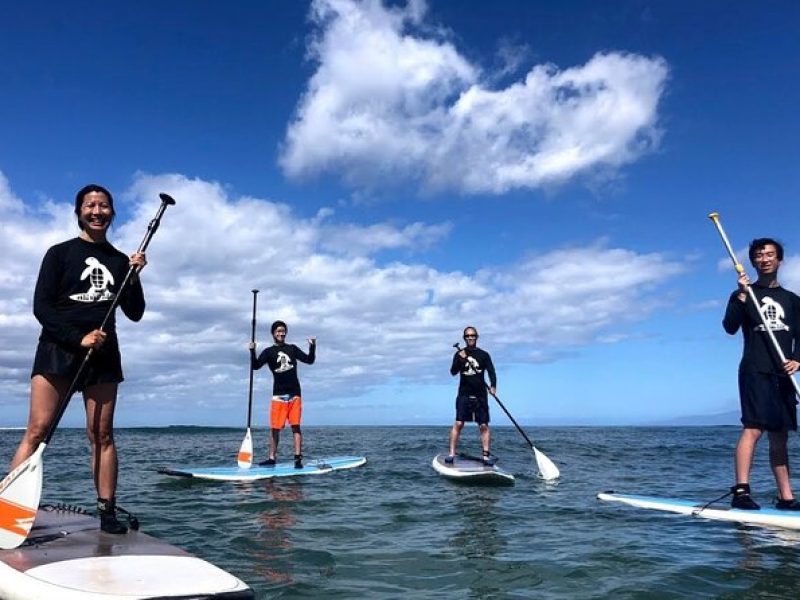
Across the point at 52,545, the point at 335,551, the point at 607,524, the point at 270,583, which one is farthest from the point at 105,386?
the point at 607,524

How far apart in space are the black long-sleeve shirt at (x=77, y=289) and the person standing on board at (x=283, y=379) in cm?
773

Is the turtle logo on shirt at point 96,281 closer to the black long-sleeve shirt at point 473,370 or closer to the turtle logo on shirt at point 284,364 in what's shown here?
the turtle logo on shirt at point 284,364

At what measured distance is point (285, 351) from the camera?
12.9 m

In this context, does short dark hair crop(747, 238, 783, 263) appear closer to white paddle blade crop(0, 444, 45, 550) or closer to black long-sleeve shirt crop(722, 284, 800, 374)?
black long-sleeve shirt crop(722, 284, 800, 374)

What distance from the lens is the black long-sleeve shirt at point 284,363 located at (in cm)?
1280

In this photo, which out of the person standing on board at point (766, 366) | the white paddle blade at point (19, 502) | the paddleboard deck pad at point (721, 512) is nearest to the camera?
the white paddle blade at point (19, 502)

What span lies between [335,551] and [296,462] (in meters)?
6.91

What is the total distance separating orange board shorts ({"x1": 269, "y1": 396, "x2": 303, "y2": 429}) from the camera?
12.7 metres

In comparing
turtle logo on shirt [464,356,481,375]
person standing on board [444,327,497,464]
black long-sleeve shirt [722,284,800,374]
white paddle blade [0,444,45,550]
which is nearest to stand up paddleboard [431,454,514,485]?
person standing on board [444,327,497,464]

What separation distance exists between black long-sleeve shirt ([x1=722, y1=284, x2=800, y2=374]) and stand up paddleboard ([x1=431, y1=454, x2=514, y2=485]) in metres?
4.98

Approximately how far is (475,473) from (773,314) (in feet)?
18.7

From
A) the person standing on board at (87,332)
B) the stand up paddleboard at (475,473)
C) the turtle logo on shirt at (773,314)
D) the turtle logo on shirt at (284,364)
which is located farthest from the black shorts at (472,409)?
the person standing on board at (87,332)

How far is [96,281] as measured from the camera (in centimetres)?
490

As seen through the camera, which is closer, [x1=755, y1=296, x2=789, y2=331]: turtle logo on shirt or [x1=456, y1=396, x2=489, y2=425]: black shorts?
[x1=755, y1=296, x2=789, y2=331]: turtle logo on shirt
